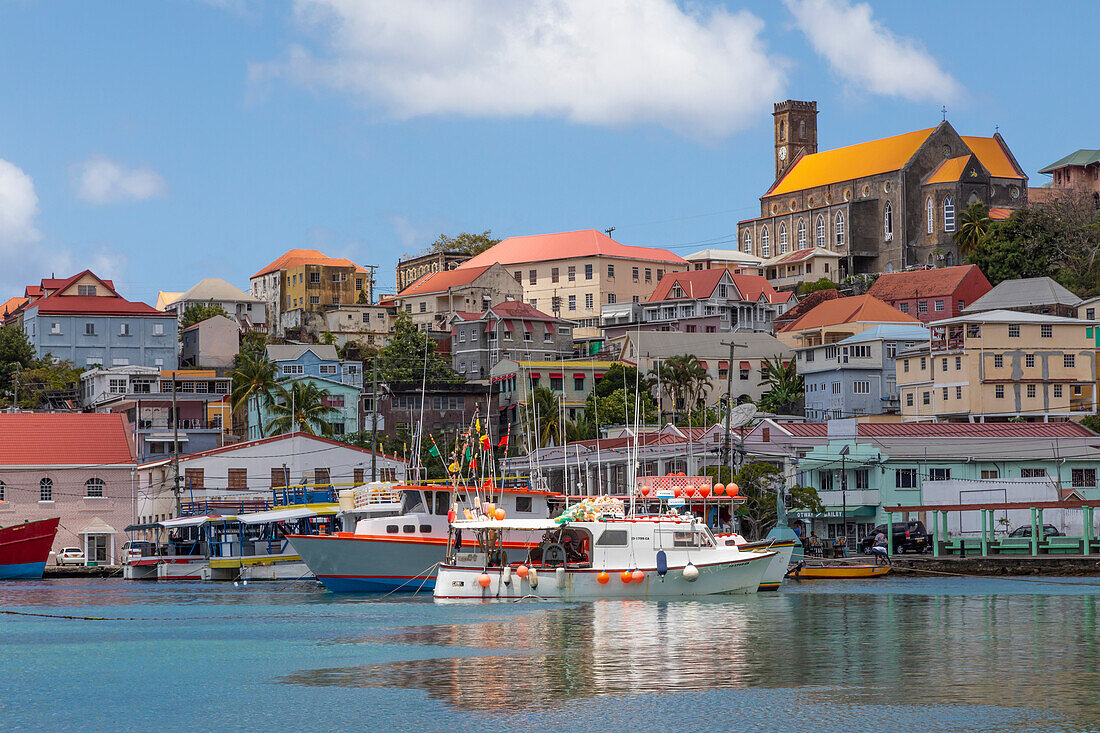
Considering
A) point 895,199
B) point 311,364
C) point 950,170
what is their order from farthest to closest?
point 895,199
point 950,170
point 311,364

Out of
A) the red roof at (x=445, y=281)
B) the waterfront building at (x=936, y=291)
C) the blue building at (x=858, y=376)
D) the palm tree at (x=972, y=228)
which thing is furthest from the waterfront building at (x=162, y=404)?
the palm tree at (x=972, y=228)

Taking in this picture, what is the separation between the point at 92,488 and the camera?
266 ft

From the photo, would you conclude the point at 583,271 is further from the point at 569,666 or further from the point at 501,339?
the point at 569,666

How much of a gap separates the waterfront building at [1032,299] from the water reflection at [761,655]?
77885 mm

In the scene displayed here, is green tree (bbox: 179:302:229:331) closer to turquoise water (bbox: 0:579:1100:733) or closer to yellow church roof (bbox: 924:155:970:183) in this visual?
yellow church roof (bbox: 924:155:970:183)

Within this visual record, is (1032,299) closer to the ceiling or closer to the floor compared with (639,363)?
closer to the ceiling

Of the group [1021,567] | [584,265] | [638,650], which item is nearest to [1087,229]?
[584,265]

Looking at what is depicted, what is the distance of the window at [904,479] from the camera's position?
7681 centimetres

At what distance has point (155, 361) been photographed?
12462cm

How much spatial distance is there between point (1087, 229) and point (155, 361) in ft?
271

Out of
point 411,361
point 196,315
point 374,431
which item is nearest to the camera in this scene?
point 374,431

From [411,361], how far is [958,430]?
2125 inches

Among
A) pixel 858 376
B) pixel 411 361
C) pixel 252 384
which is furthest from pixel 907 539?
pixel 411 361

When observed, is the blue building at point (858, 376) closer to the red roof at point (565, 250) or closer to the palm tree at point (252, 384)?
the palm tree at point (252, 384)
